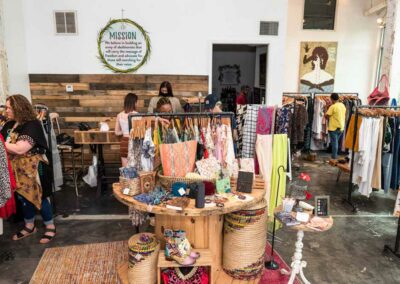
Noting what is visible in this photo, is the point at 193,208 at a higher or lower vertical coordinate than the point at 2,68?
lower

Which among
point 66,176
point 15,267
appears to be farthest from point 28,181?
point 66,176

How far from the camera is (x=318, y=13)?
8703 millimetres

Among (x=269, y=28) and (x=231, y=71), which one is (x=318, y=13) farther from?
(x=269, y=28)

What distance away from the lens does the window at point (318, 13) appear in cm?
868

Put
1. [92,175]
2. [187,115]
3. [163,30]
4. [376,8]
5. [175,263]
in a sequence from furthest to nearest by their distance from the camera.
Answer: [376,8]
[163,30]
[92,175]
[187,115]
[175,263]

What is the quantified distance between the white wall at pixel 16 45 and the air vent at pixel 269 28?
160 inches

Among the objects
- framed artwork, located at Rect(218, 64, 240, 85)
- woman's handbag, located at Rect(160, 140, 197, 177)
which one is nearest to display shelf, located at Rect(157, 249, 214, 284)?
woman's handbag, located at Rect(160, 140, 197, 177)

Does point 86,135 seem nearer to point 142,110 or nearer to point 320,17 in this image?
point 142,110

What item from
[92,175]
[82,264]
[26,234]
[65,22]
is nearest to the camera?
[82,264]

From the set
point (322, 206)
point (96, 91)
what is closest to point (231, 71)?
point (96, 91)

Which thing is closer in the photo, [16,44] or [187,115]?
[187,115]

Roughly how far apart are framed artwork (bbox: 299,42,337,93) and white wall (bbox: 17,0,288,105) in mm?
3069

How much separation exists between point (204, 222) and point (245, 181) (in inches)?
19.2

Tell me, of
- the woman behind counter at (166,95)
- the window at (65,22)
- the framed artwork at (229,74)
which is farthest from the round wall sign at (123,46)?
the framed artwork at (229,74)
